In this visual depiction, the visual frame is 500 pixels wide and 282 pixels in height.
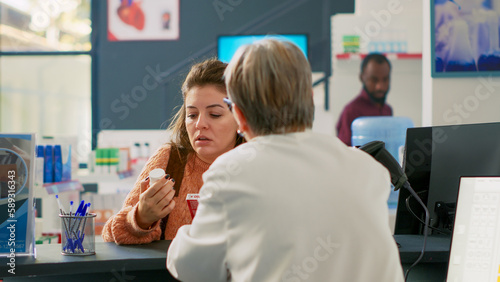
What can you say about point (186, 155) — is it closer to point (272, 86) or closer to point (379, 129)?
point (272, 86)

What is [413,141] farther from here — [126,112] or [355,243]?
[126,112]

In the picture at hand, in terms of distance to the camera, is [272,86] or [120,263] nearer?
[272,86]

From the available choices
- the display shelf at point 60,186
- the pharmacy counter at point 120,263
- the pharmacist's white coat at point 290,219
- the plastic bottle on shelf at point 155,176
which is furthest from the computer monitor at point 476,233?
the display shelf at point 60,186

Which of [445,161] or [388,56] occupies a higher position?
[388,56]

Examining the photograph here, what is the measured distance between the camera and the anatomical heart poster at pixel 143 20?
20.0ft

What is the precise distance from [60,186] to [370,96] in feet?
9.94

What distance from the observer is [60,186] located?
10.8 feet

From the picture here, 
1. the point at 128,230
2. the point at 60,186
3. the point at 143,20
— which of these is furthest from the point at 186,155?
the point at 143,20

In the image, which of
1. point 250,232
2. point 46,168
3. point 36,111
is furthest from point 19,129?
point 250,232

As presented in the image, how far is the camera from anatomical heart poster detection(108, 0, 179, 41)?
6.09 meters

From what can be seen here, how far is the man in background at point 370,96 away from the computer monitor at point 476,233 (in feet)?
12.2

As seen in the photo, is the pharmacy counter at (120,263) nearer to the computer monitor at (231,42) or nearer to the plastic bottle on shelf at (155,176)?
the plastic bottle on shelf at (155,176)

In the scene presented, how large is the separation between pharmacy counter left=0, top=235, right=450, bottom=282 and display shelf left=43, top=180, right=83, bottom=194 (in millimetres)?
1735

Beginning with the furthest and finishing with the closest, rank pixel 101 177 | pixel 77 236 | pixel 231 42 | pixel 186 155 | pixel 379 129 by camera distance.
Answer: pixel 231 42 → pixel 379 129 → pixel 101 177 → pixel 186 155 → pixel 77 236
